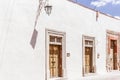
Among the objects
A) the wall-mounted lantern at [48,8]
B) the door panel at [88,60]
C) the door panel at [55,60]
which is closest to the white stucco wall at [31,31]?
the wall-mounted lantern at [48,8]

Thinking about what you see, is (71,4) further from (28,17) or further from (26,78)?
(26,78)

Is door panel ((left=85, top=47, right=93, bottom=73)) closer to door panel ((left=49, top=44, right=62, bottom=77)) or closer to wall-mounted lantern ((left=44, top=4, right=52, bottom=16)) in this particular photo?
door panel ((left=49, top=44, right=62, bottom=77))

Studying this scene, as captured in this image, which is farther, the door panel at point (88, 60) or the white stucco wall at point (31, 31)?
the door panel at point (88, 60)

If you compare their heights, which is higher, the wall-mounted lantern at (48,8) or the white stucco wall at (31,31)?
the wall-mounted lantern at (48,8)

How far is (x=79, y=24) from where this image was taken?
65.8 ft

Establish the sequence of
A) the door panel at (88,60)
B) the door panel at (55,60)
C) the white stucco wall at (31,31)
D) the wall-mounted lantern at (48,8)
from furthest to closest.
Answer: the door panel at (88,60) → the door panel at (55,60) → the wall-mounted lantern at (48,8) → the white stucco wall at (31,31)

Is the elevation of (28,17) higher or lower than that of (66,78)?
higher

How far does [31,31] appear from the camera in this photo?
1527 centimetres

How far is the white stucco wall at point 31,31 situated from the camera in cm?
1374

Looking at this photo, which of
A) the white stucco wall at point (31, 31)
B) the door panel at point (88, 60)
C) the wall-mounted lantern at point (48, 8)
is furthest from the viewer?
the door panel at point (88, 60)

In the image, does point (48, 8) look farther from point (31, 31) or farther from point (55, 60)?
point (55, 60)

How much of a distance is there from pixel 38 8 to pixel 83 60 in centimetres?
565

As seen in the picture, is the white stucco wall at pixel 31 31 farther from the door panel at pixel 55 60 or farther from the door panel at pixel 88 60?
the door panel at pixel 88 60

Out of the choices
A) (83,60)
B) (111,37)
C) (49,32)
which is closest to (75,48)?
(83,60)
